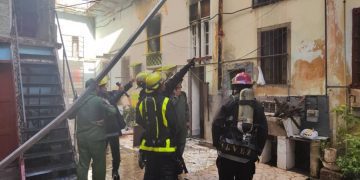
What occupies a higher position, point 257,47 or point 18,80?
point 257,47

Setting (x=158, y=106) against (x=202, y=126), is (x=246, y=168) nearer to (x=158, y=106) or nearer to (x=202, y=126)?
(x=158, y=106)

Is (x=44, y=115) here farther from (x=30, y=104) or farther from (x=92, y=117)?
(x=92, y=117)

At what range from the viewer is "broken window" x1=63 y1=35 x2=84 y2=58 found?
20766 millimetres

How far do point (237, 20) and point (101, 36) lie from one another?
12531 millimetres

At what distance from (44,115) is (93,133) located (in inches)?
101

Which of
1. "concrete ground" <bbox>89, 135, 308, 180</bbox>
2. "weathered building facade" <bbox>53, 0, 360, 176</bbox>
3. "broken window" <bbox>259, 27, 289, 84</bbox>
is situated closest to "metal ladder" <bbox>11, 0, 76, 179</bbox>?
"concrete ground" <bbox>89, 135, 308, 180</bbox>

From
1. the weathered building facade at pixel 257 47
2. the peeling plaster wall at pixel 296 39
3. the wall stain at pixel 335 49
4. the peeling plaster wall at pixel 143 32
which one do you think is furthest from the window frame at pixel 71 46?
the wall stain at pixel 335 49

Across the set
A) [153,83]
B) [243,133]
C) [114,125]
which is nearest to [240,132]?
[243,133]

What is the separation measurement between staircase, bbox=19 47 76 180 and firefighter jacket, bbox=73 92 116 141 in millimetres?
1466

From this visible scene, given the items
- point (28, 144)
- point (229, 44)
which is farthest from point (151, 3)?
point (28, 144)

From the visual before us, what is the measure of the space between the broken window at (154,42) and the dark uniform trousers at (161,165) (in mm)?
10344

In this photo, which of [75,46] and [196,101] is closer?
[196,101]

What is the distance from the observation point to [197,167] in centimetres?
808

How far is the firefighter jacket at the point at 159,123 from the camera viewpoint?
171 inches
